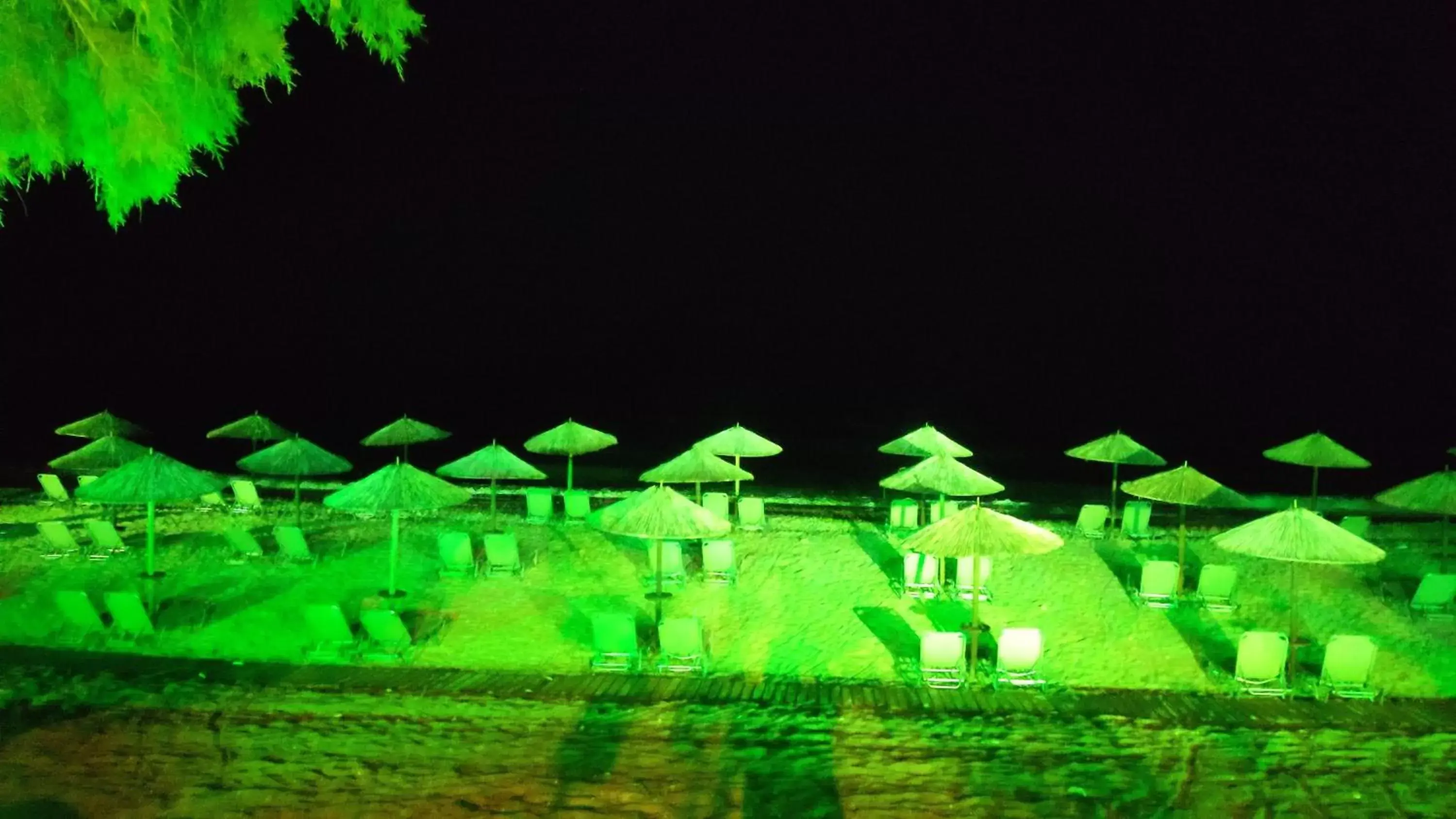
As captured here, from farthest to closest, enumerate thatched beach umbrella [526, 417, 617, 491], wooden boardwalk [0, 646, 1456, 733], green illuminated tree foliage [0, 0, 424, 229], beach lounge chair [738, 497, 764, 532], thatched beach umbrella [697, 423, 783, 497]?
thatched beach umbrella [526, 417, 617, 491], thatched beach umbrella [697, 423, 783, 497], beach lounge chair [738, 497, 764, 532], wooden boardwalk [0, 646, 1456, 733], green illuminated tree foliage [0, 0, 424, 229]

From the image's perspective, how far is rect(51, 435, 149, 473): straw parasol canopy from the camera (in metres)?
12.3

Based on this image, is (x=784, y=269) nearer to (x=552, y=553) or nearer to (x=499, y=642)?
(x=552, y=553)

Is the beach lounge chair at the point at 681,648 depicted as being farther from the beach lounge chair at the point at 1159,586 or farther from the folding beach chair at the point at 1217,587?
the folding beach chair at the point at 1217,587

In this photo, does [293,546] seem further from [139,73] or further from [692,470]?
[139,73]

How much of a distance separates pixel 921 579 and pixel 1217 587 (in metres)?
2.82

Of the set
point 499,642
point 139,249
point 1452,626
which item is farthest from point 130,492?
point 139,249

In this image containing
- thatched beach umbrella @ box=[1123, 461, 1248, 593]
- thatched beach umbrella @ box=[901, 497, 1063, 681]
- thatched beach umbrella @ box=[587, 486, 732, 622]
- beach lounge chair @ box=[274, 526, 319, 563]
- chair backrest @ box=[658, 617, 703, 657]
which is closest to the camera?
thatched beach umbrella @ box=[901, 497, 1063, 681]

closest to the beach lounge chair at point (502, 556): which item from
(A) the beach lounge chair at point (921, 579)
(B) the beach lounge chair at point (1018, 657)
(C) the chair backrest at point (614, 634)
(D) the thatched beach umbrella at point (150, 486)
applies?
(D) the thatched beach umbrella at point (150, 486)

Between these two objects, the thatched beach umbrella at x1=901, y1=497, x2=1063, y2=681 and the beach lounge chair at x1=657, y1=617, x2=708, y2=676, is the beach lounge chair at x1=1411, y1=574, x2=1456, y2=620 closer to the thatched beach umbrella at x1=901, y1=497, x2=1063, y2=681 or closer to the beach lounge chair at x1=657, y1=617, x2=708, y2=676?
the thatched beach umbrella at x1=901, y1=497, x2=1063, y2=681

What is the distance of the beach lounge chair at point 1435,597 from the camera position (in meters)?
10.1

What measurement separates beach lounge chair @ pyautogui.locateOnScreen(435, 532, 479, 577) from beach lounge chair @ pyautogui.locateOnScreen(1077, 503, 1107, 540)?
24.3ft

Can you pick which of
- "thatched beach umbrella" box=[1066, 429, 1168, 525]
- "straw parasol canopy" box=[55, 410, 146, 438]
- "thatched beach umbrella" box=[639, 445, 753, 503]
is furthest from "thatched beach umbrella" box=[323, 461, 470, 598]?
"thatched beach umbrella" box=[1066, 429, 1168, 525]

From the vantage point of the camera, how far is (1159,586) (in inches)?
410

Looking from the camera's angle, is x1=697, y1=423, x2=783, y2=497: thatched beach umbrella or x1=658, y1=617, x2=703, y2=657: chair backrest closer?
x1=658, y1=617, x2=703, y2=657: chair backrest
